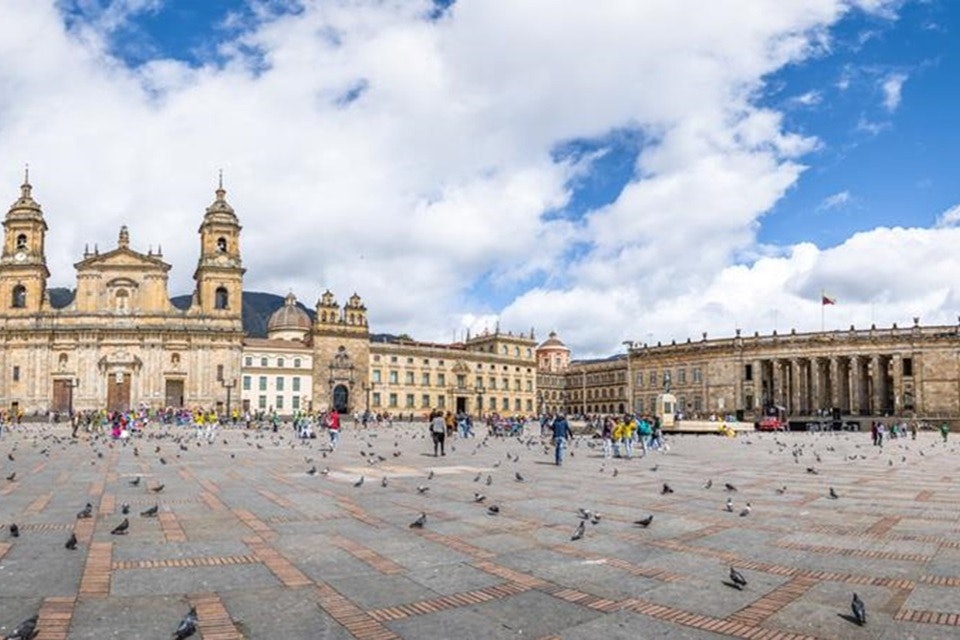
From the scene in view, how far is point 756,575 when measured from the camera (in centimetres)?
753

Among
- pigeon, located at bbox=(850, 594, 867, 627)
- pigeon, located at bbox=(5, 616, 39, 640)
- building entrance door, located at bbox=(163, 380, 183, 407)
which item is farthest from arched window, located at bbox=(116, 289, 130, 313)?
pigeon, located at bbox=(850, 594, 867, 627)

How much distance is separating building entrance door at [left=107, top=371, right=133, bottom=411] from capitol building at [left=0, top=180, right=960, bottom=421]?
0.10 m

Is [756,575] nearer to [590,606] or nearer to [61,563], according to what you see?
Result: [590,606]

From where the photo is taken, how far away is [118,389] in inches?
2773

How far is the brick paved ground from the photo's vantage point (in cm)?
598

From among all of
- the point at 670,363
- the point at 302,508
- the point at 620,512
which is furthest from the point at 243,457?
the point at 670,363

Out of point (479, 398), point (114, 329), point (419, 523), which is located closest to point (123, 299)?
point (114, 329)

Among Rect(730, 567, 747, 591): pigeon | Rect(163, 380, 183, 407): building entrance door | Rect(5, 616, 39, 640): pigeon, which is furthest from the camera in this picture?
Rect(163, 380, 183, 407): building entrance door

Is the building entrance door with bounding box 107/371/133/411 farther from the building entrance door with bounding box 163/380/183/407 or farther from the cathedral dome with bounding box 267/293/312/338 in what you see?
the cathedral dome with bounding box 267/293/312/338

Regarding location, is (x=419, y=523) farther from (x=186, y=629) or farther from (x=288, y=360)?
(x=288, y=360)

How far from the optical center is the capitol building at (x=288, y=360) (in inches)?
2766

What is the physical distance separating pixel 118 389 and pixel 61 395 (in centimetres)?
554

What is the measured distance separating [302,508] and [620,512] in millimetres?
5287

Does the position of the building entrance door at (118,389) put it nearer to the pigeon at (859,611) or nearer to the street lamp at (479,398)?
the street lamp at (479,398)
